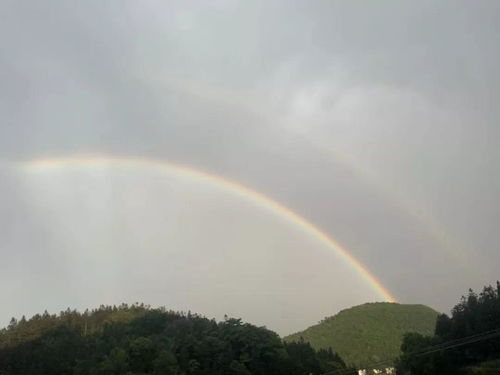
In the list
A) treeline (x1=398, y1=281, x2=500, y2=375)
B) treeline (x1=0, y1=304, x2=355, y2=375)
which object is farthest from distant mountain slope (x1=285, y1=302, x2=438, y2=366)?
treeline (x1=398, y1=281, x2=500, y2=375)

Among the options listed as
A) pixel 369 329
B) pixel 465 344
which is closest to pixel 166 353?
pixel 465 344

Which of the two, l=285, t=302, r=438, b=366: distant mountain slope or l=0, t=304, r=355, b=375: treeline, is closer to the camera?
l=0, t=304, r=355, b=375: treeline

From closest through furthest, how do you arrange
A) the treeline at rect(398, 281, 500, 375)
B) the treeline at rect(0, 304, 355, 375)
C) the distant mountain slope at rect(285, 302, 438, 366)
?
the treeline at rect(398, 281, 500, 375) < the treeline at rect(0, 304, 355, 375) < the distant mountain slope at rect(285, 302, 438, 366)

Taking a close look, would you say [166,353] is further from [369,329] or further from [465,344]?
[369,329]

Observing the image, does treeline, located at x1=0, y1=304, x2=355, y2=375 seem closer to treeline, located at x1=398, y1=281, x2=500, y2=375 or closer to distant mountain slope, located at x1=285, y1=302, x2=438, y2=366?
treeline, located at x1=398, y1=281, x2=500, y2=375

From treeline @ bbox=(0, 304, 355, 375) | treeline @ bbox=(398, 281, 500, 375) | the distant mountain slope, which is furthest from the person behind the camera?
the distant mountain slope

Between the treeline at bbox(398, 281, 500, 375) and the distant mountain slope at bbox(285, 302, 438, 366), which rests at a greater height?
the distant mountain slope at bbox(285, 302, 438, 366)
